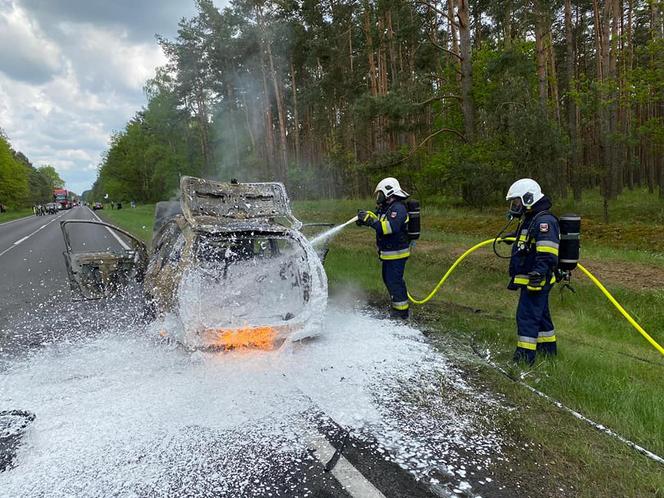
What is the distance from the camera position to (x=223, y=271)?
6289mm

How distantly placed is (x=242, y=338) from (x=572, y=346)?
12.2ft

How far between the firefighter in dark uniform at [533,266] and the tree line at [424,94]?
10207 millimetres

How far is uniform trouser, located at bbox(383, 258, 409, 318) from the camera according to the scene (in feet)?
21.1

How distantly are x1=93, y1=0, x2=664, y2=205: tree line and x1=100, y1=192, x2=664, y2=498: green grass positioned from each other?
4.46 metres

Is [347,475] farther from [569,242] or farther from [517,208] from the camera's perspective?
[517,208]

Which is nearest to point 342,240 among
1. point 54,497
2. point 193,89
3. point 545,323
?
point 545,323

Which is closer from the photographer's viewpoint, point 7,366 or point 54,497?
point 54,497

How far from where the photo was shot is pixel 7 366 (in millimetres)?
4664

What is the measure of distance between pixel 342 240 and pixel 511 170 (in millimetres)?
6243

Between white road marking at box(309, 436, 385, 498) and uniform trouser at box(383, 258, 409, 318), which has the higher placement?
uniform trouser at box(383, 258, 409, 318)

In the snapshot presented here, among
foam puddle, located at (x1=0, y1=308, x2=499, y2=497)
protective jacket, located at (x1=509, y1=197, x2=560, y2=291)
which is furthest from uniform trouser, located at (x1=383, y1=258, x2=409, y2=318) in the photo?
protective jacket, located at (x1=509, y1=197, x2=560, y2=291)

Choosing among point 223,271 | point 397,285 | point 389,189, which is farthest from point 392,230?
point 223,271

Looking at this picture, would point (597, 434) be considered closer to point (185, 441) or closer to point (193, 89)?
point (185, 441)

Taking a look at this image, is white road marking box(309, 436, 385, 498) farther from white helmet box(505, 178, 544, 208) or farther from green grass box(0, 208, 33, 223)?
green grass box(0, 208, 33, 223)
